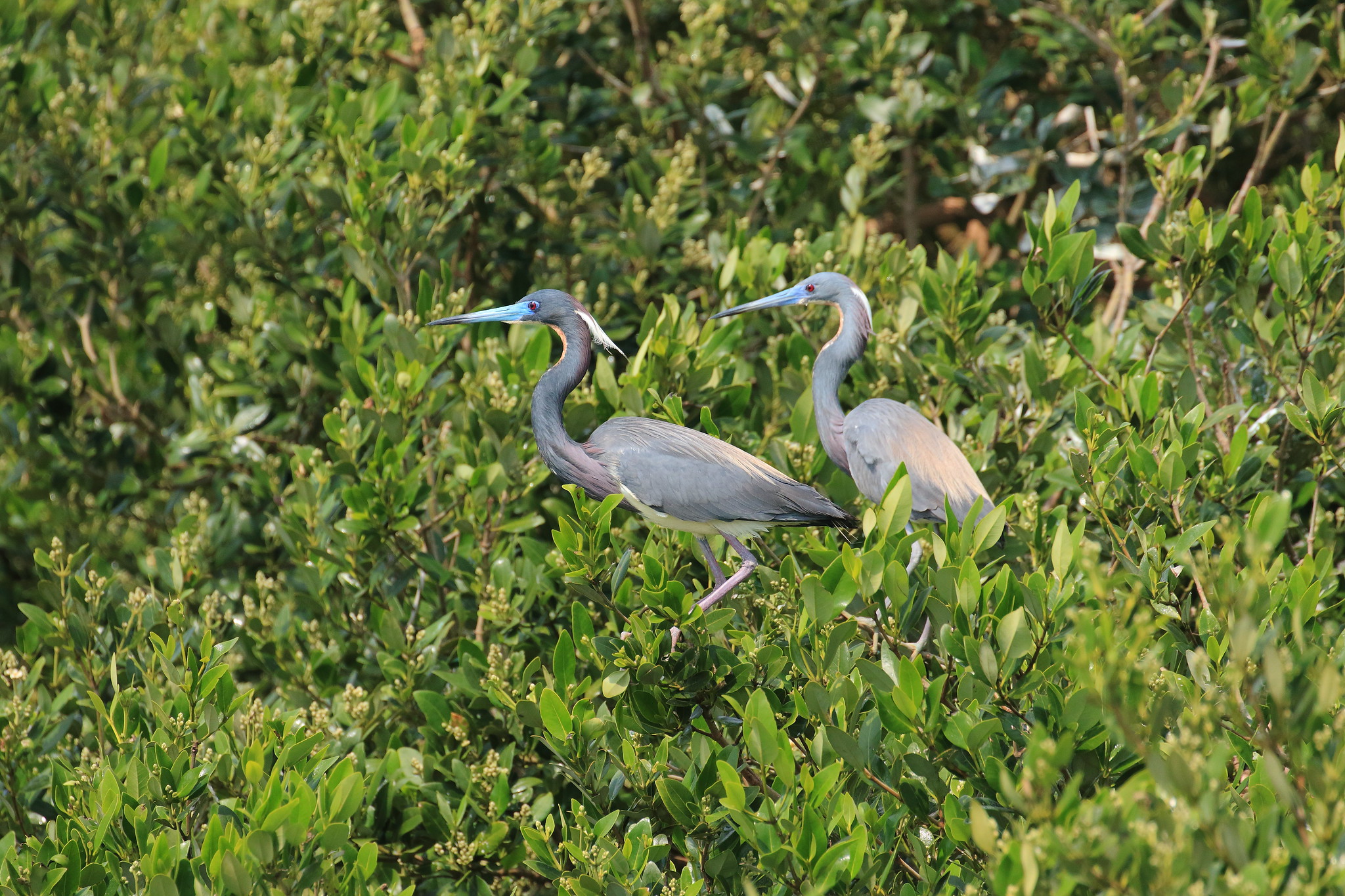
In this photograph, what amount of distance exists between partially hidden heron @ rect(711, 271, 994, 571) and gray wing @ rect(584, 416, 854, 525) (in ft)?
1.10

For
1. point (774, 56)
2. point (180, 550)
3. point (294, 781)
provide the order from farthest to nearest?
point (774, 56) < point (180, 550) < point (294, 781)

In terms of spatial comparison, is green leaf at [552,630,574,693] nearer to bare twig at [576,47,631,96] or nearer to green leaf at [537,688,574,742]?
green leaf at [537,688,574,742]

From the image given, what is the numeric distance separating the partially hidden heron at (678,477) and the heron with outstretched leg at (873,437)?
36 centimetres

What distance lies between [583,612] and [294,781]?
867 mm

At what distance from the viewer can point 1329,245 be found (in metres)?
4.25

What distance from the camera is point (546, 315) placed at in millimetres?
4457

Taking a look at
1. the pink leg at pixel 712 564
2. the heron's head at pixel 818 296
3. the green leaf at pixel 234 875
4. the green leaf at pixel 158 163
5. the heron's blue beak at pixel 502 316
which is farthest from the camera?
the green leaf at pixel 158 163

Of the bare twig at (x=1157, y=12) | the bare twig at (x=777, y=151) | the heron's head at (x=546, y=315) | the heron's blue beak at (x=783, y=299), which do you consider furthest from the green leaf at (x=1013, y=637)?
the bare twig at (x=1157, y=12)

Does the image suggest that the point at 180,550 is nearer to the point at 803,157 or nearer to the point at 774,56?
the point at 803,157

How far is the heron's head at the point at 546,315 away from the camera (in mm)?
4375

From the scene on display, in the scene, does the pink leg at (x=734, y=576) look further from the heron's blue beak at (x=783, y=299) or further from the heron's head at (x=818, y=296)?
the heron's blue beak at (x=783, y=299)

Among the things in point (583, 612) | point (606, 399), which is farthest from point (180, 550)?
point (583, 612)

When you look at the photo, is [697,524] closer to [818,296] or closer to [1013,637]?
[818,296]

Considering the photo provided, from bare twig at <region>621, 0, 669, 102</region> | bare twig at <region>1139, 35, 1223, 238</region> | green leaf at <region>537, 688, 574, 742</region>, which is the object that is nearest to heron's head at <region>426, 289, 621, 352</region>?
green leaf at <region>537, 688, 574, 742</region>
